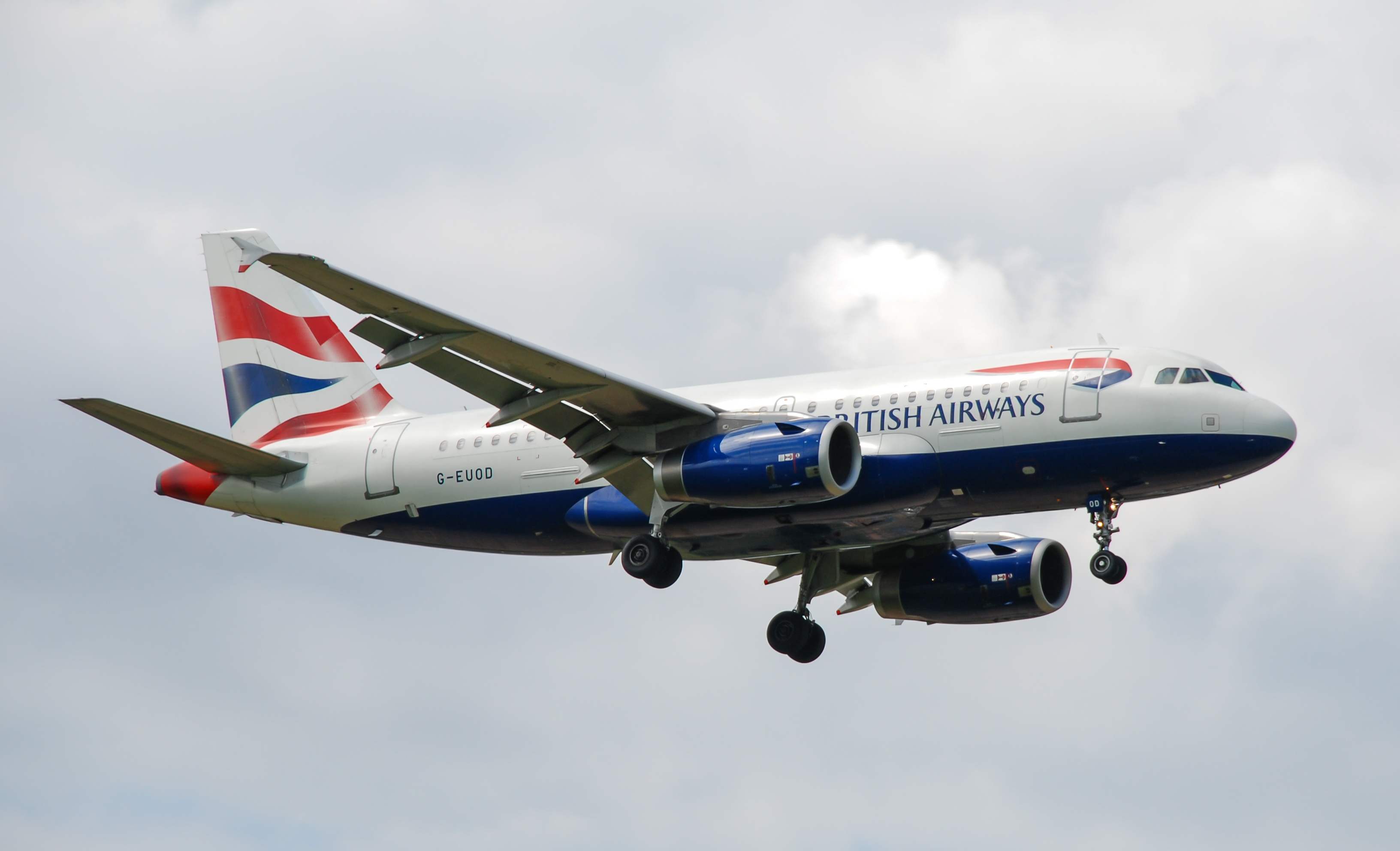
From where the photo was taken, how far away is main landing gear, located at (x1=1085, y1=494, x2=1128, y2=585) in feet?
103

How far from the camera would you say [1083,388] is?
31.5 meters

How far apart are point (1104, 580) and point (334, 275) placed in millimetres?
14999

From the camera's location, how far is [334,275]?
1089 inches

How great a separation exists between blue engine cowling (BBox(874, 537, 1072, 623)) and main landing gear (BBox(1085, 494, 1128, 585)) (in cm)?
552

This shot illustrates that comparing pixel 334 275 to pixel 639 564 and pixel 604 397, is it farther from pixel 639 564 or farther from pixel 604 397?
pixel 639 564

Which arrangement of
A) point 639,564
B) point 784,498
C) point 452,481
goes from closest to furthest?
point 784,498 < point 639,564 < point 452,481

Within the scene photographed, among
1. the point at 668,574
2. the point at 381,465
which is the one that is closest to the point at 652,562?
the point at 668,574

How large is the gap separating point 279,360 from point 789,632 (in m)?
14.3

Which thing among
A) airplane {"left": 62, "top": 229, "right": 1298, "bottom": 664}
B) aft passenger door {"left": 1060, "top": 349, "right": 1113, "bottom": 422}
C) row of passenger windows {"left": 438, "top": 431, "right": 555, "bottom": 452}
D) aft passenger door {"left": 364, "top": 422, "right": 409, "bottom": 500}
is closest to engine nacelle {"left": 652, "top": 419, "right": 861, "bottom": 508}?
airplane {"left": 62, "top": 229, "right": 1298, "bottom": 664}

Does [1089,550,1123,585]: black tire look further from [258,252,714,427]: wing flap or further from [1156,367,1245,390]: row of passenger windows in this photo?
[258,252,714,427]: wing flap

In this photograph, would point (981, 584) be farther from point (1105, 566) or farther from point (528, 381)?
point (528, 381)

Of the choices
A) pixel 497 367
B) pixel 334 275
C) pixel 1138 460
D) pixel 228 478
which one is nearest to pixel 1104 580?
pixel 1138 460

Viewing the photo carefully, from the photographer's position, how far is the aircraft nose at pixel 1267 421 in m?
31.0

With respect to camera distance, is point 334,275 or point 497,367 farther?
point 497,367
